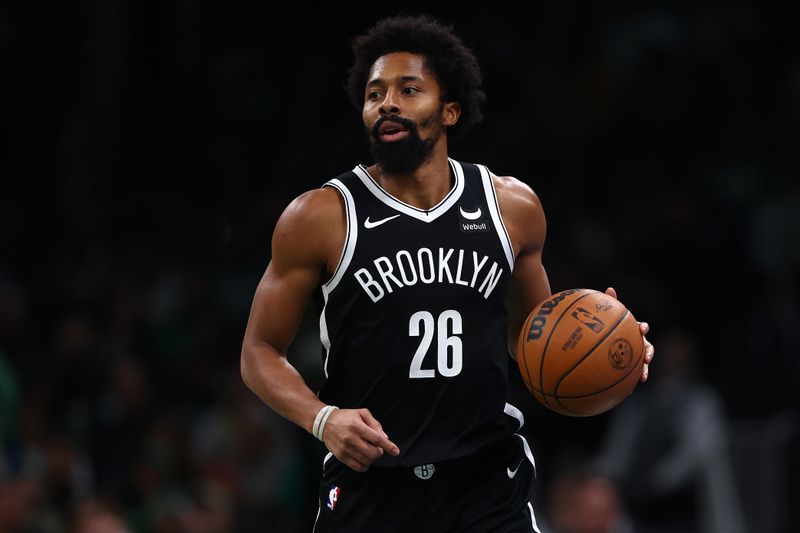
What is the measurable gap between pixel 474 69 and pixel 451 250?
83cm

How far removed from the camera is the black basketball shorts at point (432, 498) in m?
4.82

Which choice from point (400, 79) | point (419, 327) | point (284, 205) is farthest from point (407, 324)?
point (284, 205)

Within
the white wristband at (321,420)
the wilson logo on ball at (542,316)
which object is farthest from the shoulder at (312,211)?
the wilson logo on ball at (542,316)

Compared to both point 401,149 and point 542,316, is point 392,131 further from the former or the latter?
point 542,316

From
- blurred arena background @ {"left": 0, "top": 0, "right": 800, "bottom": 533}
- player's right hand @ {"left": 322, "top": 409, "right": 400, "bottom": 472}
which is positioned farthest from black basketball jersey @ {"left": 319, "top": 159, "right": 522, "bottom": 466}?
blurred arena background @ {"left": 0, "top": 0, "right": 800, "bottom": 533}

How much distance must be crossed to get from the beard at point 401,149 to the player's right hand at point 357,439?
1018mm

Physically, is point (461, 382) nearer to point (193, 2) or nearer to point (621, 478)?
point (621, 478)

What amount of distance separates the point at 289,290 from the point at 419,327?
19.5 inches

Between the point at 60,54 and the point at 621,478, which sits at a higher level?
the point at 60,54

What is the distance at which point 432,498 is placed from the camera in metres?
4.83

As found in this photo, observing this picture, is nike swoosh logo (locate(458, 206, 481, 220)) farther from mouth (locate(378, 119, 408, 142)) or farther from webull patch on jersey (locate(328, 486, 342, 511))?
webull patch on jersey (locate(328, 486, 342, 511))

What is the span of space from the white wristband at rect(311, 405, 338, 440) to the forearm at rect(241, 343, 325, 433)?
3 cm

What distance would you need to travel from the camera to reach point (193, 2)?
41.4 ft

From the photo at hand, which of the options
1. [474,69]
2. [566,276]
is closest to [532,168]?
[566,276]
